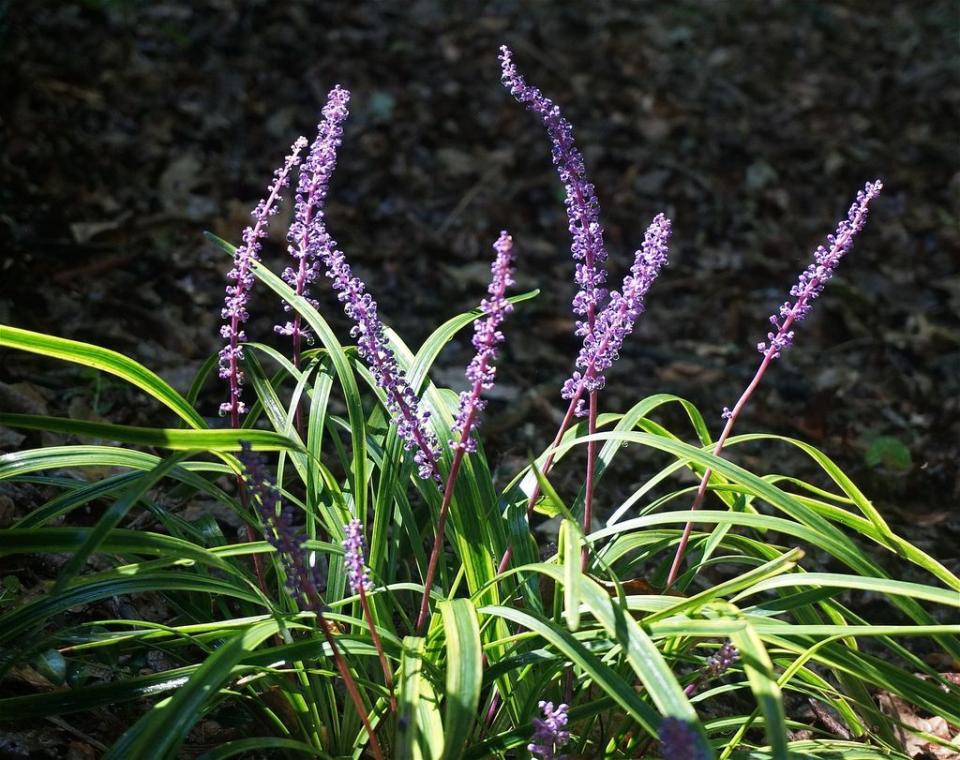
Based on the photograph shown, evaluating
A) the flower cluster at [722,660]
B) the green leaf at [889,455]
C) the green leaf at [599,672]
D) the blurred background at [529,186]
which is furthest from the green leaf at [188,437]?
the green leaf at [889,455]

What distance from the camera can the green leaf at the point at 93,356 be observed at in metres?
1.89

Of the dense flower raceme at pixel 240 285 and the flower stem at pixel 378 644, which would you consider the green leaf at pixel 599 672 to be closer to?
the flower stem at pixel 378 644

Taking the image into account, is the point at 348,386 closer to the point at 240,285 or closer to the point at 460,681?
the point at 240,285

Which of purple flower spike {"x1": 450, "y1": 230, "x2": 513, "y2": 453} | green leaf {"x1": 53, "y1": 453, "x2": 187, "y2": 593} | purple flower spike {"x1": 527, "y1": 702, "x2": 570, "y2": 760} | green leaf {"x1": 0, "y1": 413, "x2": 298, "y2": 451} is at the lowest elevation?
purple flower spike {"x1": 527, "y1": 702, "x2": 570, "y2": 760}

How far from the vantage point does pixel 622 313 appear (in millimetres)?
1890

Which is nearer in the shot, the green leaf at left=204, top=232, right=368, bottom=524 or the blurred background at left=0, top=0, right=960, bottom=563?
the green leaf at left=204, top=232, right=368, bottom=524

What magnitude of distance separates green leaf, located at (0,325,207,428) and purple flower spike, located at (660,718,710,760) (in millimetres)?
1168

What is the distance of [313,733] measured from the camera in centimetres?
216

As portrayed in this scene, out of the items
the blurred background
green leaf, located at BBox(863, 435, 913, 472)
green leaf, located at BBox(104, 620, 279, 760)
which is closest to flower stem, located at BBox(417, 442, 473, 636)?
green leaf, located at BBox(104, 620, 279, 760)

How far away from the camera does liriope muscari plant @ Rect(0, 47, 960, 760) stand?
1684 millimetres

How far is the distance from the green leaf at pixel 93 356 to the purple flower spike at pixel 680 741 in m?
1.17

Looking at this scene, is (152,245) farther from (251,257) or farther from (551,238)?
(251,257)

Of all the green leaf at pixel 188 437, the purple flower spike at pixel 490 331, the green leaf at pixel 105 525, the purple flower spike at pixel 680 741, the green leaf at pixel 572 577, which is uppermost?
the purple flower spike at pixel 490 331

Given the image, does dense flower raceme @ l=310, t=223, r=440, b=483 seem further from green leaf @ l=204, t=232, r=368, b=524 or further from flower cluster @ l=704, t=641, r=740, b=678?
flower cluster @ l=704, t=641, r=740, b=678
